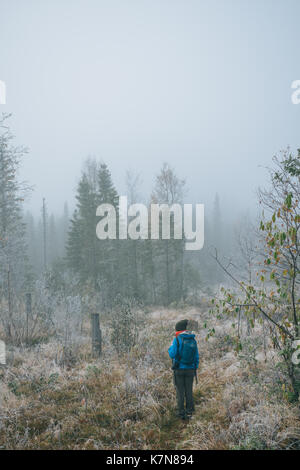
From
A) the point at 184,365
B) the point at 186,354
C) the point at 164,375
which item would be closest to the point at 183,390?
the point at 184,365

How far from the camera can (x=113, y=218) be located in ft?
73.2

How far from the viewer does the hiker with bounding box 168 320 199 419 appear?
14.8ft

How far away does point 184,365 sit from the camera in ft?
14.8

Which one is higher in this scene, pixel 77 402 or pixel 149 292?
pixel 77 402

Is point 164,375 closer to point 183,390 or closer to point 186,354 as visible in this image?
point 183,390

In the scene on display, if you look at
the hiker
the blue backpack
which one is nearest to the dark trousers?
the hiker

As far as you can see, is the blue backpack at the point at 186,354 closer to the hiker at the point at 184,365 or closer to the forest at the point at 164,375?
the hiker at the point at 184,365

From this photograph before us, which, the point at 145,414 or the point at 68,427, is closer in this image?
the point at 68,427

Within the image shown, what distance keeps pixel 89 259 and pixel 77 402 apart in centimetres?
1743

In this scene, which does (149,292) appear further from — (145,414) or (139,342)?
(145,414)

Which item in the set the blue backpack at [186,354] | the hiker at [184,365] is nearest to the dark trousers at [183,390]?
the hiker at [184,365]
